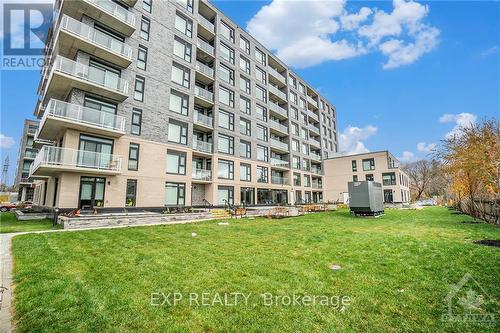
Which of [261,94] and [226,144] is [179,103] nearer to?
[226,144]

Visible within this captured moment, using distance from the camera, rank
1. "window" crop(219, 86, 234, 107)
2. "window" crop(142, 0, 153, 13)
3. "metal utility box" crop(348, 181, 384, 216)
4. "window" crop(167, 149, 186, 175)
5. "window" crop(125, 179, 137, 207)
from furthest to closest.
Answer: "window" crop(219, 86, 234, 107), "window" crop(167, 149, 186, 175), "window" crop(142, 0, 153, 13), "metal utility box" crop(348, 181, 384, 216), "window" crop(125, 179, 137, 207)

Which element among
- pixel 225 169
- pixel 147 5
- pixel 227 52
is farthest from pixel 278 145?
pixel 147 5

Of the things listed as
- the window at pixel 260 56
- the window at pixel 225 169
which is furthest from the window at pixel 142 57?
the window at pixel 260 56

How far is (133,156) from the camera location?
64.3ft

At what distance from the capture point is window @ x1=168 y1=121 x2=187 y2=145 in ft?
74.3

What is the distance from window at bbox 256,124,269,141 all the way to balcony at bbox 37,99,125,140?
61.7 ft

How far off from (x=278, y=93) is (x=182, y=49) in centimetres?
1825

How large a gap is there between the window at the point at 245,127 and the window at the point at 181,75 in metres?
8.76

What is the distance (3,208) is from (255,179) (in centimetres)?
3366

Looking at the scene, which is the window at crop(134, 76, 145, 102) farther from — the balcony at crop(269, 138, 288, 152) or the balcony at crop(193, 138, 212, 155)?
the balcony at crop(269, 138, 288, 152)

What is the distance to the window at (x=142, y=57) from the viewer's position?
68.9 ft

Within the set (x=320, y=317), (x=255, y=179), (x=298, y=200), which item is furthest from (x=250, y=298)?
(x=298, y=200)

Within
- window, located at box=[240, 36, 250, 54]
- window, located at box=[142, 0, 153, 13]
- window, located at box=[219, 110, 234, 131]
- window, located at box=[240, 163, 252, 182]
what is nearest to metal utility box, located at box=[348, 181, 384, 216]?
window, located at box=[240, 163, 252, 182]

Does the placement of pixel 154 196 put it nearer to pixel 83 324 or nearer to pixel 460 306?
pixel 83 324
